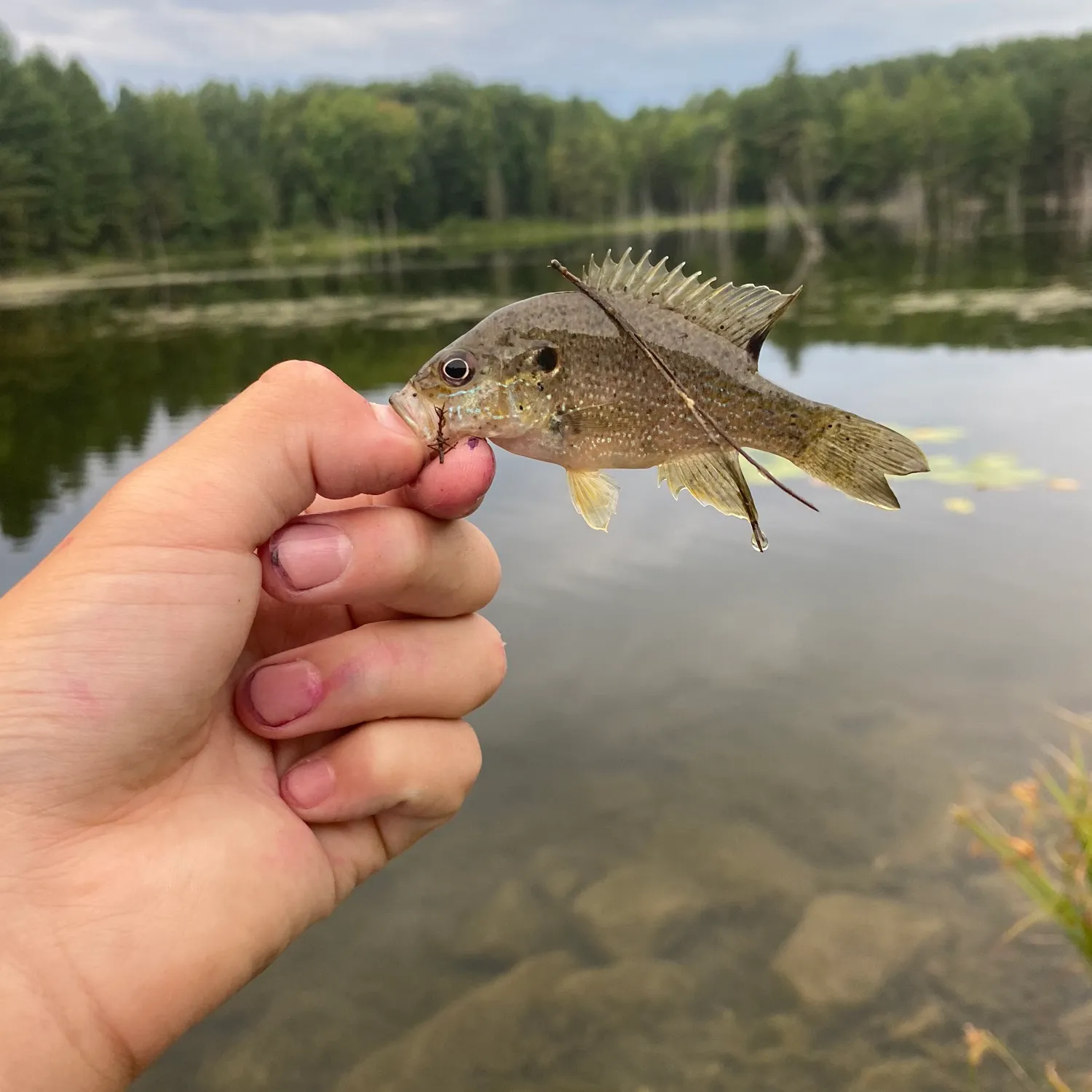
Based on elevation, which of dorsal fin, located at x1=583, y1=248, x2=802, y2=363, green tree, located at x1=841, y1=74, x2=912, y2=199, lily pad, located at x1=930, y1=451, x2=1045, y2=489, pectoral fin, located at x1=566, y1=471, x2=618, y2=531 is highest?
green tree, located at x1=841, y1=74, x2=912, y2=199

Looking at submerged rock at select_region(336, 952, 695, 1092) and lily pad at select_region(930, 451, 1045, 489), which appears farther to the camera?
lily pad at select_region(930, 451, 1045, 489)

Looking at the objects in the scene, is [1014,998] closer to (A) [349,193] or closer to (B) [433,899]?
(B) [433,899]

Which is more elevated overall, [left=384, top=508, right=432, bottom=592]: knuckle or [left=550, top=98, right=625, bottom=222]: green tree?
[left=550, top=98, right=625, bottom=222]: green tree

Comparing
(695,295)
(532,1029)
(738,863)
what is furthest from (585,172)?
(695,295)

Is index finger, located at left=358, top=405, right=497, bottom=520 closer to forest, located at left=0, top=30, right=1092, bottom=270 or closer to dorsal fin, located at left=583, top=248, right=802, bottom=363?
dorsal fin, located at left=583, top=248, right=802, bottom=363

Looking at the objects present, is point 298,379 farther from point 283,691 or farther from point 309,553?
point 283,691

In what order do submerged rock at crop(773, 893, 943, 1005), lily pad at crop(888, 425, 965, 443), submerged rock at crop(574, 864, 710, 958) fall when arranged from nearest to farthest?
submerged rock at crop(773, 893, 943, 1005), submerged rock at crop(574, 864, 710, 958), lily pad at crop(888, 425, 965, 443)

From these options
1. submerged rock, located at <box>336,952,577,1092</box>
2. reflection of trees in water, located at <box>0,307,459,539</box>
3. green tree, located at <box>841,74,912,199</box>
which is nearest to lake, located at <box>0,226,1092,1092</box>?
submerged rock, located at <box>336,952,577,1092</box>
